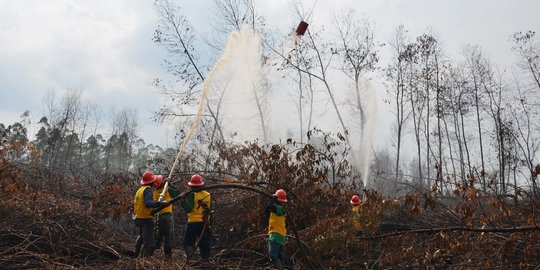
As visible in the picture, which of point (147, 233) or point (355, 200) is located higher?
point (355, 200)

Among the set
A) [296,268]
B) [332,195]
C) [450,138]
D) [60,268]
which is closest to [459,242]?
[296,268]

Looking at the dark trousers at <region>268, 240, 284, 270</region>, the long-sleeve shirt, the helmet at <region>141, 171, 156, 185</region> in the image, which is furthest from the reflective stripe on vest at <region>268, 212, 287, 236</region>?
the helmet at <region>141, 171, 156, 185</region>

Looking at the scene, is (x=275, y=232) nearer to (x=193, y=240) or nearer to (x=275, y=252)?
(x=275, y=252)

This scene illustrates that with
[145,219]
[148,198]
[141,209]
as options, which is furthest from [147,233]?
[148,198]

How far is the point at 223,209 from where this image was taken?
1022 centimetres

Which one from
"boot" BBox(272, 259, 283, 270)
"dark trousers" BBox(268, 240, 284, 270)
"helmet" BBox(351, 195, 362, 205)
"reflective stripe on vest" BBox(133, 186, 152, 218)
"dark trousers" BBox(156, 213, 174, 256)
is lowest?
"boot" BBox(272, 259, 283, 270)

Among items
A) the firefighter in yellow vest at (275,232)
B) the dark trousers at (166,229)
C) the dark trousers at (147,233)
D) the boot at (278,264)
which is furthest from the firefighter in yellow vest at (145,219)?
the boot at (278,264)

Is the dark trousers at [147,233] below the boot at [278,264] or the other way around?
the other way around

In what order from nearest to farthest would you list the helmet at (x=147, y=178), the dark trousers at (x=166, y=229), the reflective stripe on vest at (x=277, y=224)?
the helmet at (x=147, y=178), the reflective stripe on vest at (x=277, y=224), the dark trousers at (x=166, y=229)

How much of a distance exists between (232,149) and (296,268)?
438 centimetres

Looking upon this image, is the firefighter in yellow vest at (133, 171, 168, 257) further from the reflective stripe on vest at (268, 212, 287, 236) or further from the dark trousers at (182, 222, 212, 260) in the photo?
the reflective stripe on vest at (268, 212, 287, 236)

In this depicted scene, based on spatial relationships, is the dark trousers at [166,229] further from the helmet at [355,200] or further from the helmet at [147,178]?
the helmet at [355,200]

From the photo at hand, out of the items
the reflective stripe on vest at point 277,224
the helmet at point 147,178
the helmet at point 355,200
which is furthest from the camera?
the helmet at point 355,200

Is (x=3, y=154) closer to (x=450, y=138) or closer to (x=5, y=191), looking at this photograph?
(x=5, y=191)
